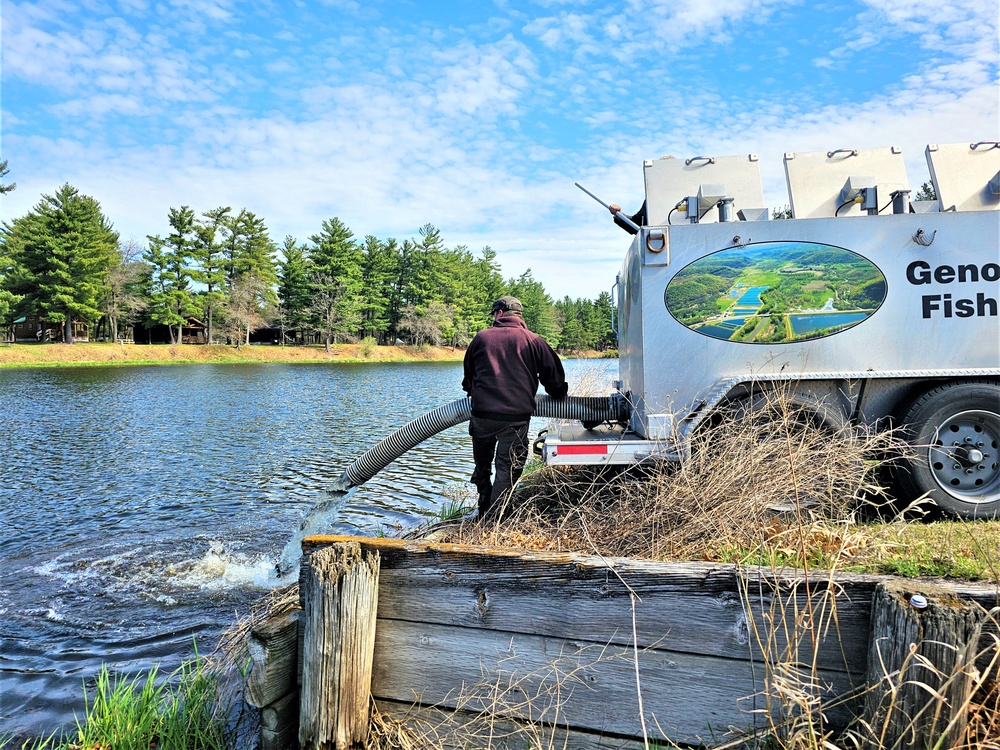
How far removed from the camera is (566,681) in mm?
2641

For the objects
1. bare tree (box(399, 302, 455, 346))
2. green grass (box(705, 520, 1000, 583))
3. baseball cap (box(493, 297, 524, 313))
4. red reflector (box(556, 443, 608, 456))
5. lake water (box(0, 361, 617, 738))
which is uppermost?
bare tree (box(399, 302, 455, 346))

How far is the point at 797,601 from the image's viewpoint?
7.92 ft

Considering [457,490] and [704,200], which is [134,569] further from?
[704,200]

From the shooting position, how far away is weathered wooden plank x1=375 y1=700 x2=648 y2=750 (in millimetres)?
2639

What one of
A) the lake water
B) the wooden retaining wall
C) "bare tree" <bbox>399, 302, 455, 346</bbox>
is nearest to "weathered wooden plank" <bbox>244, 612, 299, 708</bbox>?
the wooden retaining wall

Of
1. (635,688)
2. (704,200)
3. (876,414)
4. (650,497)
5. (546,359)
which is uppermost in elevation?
(704,200)

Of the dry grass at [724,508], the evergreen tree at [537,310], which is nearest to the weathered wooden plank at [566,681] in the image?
the dry grass at [724,508]

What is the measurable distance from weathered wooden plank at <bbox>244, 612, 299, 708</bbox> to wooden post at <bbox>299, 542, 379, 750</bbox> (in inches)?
4.7

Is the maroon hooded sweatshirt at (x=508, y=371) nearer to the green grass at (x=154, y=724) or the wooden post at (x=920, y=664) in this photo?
the green grass at (x=154, y=724)

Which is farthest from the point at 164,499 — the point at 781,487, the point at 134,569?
the point at 781,487

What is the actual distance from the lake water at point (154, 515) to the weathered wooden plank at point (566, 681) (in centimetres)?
338

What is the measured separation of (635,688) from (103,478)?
12.8 metres

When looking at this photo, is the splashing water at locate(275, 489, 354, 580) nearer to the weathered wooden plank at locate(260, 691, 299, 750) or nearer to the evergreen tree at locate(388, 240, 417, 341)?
the weathered wooden plank at locate(260, 691, 299, 750)

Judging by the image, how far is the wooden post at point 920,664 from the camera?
6.43ft
